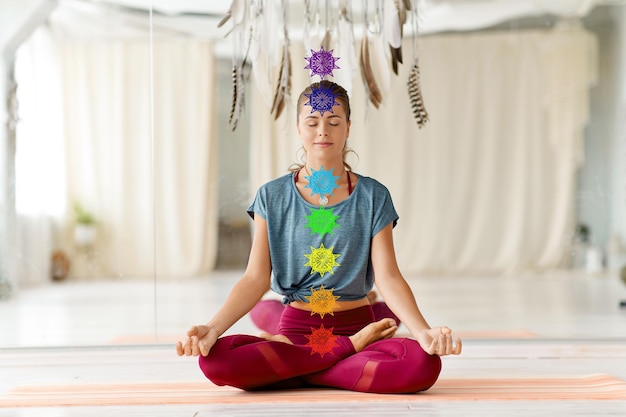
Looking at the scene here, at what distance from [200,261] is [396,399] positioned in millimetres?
1749

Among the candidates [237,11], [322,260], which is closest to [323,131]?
[322,260]

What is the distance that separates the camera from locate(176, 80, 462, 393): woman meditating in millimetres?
2135

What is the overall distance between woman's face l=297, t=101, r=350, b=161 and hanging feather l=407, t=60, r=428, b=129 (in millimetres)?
1266

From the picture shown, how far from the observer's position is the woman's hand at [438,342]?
6.59ft

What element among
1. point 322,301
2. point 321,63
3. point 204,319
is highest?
point 321,63

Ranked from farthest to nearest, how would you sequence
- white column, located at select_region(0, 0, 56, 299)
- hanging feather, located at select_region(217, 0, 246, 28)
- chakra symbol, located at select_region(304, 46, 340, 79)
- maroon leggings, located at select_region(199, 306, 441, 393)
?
white column, located at select_region(0, 0, 56, 299) → hanging feather, located at select_region(217, 0, 246, 28) → chakra symbol, located at select_region(304, 46, 340, 79) → maroon leggings, located at select_region(199, 306, 441, 393)

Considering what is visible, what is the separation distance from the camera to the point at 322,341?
2223 millimetres

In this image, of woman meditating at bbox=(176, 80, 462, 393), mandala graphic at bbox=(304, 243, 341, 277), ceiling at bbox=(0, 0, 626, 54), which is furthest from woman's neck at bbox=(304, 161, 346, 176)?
ceiling at bbox=(0, 0, 626, 54)

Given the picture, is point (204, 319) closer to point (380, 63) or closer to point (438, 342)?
point (380, 63)

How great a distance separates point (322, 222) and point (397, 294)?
285 mm

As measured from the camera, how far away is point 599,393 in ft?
7.29

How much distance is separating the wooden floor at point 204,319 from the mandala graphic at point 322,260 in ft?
1.91

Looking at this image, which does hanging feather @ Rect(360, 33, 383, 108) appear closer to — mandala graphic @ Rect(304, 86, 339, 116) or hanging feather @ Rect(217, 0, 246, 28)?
hanging feather @ Rect(217, 0, 246, 28)

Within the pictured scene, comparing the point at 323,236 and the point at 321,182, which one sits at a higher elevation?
the point at 321,182
